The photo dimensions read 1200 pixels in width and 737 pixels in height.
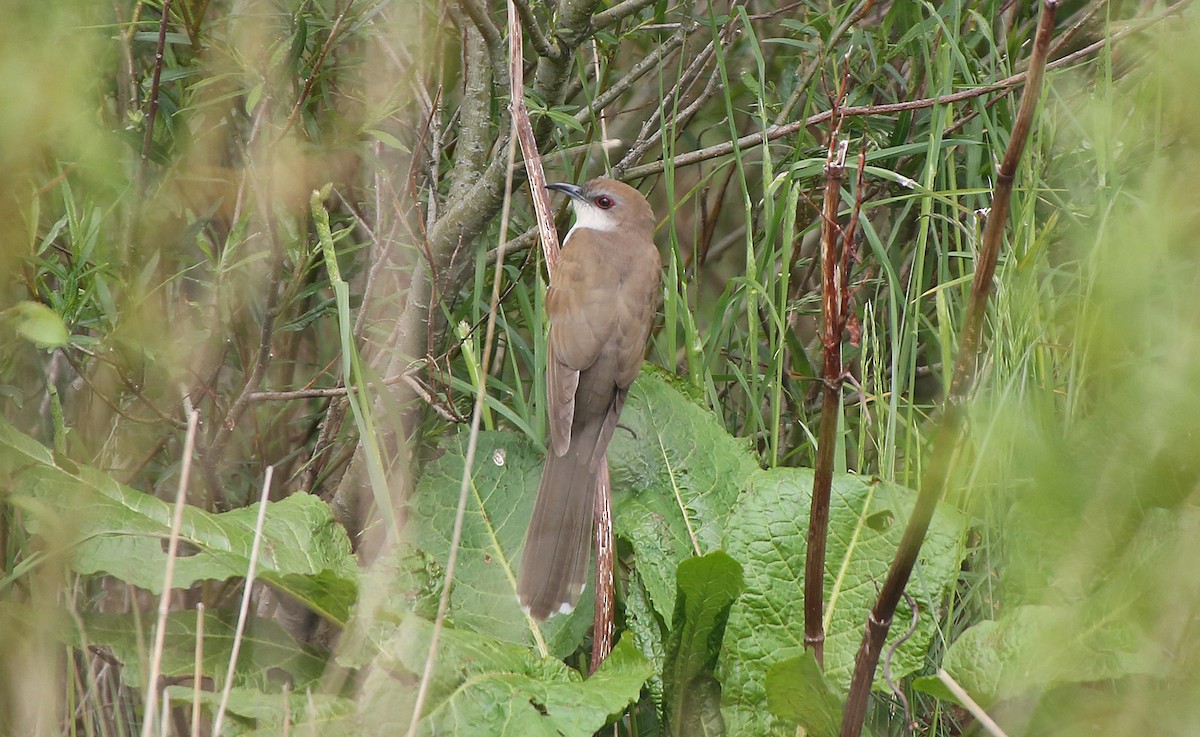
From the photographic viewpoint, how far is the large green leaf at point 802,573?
3.08 metres

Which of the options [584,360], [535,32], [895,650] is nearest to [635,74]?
[535,32]

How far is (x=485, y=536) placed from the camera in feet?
11.4

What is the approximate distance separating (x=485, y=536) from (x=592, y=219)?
1485 mm

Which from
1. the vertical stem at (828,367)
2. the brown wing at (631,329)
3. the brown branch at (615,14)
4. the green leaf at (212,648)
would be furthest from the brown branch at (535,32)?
the green leaf at (212,648)

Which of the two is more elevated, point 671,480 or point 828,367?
point 828,367

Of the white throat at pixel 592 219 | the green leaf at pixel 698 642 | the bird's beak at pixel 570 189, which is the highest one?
the bird's beak at pixel 570 189

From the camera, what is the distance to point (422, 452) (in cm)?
421

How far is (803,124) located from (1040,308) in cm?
94

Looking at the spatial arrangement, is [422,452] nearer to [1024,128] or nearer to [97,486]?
[97,486]

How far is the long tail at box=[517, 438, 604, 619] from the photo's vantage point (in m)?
3.33

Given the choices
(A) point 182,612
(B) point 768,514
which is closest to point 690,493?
(B) point 768,514

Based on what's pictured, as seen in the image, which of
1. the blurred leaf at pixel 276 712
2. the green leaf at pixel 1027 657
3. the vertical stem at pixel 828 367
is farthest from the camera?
the blurred leaf at pixel 276 712

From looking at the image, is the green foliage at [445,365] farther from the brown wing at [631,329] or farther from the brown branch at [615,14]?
the brown wing at [631,329]

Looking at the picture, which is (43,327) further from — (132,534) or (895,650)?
(895,650)
